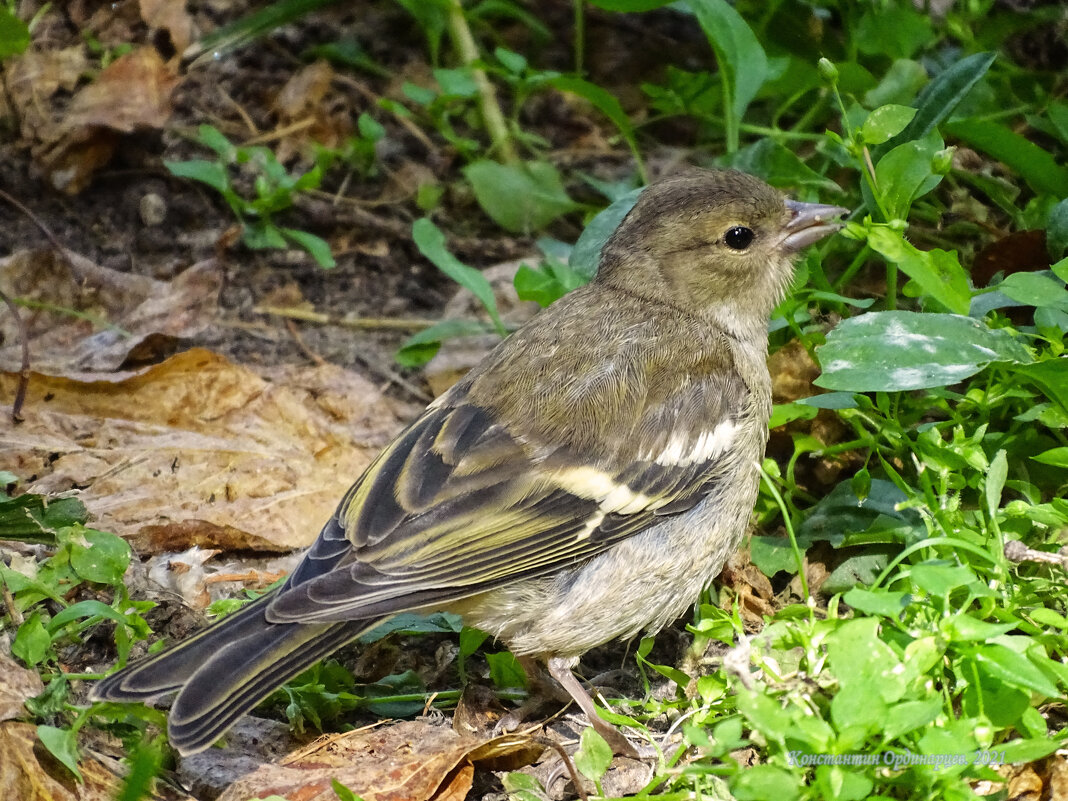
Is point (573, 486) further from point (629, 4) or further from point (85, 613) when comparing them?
point (629, 4)

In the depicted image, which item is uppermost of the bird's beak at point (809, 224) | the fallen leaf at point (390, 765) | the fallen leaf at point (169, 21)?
the fallen leaf at point (169, 21)

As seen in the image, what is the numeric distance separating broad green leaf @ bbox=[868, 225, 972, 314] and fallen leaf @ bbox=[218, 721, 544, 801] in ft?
5.68

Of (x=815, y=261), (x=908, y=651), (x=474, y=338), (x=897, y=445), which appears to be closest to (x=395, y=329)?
(x=474, y=338)

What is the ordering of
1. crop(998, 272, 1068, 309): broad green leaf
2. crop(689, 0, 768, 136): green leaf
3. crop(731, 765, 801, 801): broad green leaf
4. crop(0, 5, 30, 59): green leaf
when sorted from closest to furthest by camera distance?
crop(731, 765, 801, 801): broad green leaf < crop(998, 272, 1068, 309): broad green leaf < crop(689, 0, 768, 136): green leaf < crop(0, 5, 30, 59): green leaf

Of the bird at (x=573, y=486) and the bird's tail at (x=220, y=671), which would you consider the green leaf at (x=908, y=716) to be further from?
the bird's tail at (x=220, y=671)

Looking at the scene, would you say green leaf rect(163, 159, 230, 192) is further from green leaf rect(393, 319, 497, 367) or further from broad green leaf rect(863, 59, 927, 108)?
broad green leaf rect(863, 59, 927, 108)

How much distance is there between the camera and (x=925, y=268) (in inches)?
135

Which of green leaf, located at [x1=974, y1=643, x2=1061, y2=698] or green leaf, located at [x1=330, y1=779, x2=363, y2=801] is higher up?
green leaf, located at [x1=330, y1=779, x2=363, y2=801]

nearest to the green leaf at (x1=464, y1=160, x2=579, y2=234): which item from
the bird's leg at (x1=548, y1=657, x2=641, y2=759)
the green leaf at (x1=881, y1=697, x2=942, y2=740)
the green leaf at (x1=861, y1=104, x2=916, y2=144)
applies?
the green leaf at (x1=861, y1=104, x2=916, y2=144)

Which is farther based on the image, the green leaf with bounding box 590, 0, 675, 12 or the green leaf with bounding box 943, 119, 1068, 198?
the green leaf with bounding box 590, 0, 675, 12

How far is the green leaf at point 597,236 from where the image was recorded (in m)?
4.51

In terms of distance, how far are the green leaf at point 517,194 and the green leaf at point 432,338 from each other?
2.82ft

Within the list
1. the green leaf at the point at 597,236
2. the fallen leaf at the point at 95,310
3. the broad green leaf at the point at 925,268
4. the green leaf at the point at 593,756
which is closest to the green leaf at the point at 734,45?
the green leaf at the point at 597,236

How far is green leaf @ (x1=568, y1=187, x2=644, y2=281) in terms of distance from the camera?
4512mm
